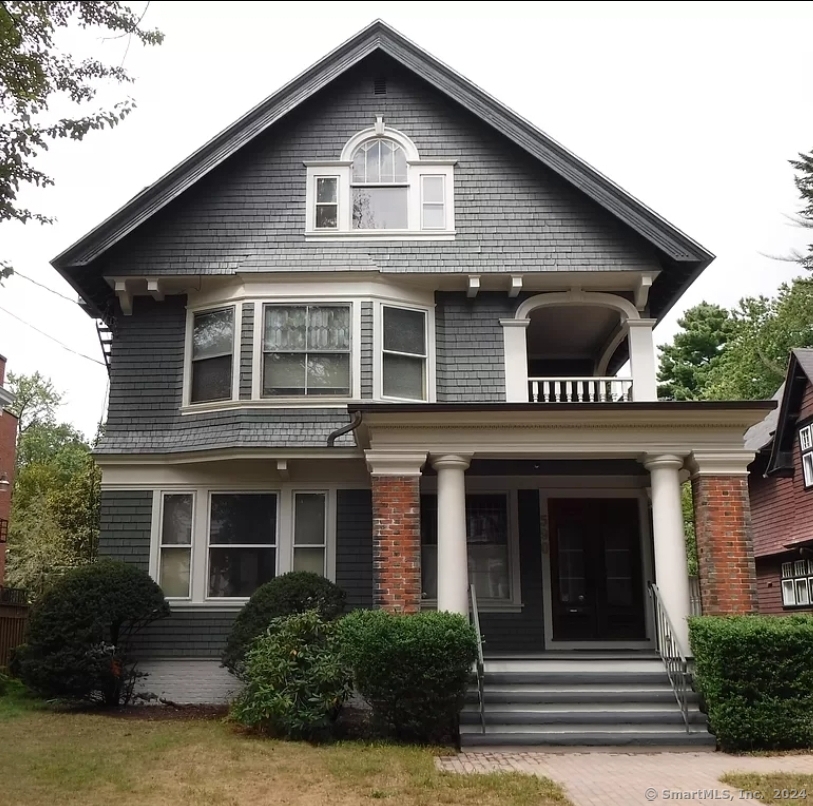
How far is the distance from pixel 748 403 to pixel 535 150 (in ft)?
17.6

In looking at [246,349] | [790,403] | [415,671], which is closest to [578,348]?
[246,349]

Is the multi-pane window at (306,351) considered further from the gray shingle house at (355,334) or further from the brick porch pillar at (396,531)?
the brick porch pillar at (396,531)

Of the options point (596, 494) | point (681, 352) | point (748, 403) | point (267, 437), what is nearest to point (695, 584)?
point (596, 494)

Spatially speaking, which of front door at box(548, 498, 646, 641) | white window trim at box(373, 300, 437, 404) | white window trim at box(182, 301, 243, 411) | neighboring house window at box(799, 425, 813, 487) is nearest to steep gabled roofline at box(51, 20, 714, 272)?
white window trim at box(182, 301, 243, 411)

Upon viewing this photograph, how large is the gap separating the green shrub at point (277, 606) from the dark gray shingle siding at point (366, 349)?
2969 millimetres

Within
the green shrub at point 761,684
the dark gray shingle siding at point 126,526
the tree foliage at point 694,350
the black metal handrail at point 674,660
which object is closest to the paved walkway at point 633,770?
the green shrub at point 761,684

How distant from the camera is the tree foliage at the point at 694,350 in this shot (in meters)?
43.4

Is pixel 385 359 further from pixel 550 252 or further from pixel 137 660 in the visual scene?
pixel 137 660

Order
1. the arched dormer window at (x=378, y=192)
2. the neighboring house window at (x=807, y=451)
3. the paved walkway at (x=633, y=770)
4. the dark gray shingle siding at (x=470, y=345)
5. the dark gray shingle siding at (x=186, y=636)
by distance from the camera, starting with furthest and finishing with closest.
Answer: the neighboring house window at (x=807, y=451) → the arched dormer window at (x=378, y=192) → the dark gray shingle siding at (x=470, y=345) → the dark gray shingle siding at (x=186, y=636) → the paved walkway at (x=633, y=770)

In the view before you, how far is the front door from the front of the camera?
519 inches

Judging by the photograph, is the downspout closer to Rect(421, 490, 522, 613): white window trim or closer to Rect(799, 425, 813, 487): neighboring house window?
Rect(421, 490, 522, 613): white window trim

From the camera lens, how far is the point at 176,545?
13.2 m

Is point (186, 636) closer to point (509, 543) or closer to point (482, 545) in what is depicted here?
point (482, 545)

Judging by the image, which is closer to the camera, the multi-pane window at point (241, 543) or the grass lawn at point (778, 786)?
the grass lawn at point (778, 786)
